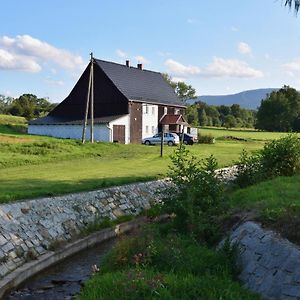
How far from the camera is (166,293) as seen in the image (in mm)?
7930

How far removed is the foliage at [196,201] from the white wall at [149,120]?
4335cm

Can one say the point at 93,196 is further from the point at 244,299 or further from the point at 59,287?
the point at 244,299

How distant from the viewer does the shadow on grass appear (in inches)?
582

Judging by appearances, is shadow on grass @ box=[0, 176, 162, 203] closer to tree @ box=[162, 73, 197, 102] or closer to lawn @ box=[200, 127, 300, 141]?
lawn @ box=[200, 127, 300, 141]

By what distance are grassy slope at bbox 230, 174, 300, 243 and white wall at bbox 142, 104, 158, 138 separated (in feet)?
129

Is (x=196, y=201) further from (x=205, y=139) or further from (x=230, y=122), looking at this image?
(x=230, y=122)

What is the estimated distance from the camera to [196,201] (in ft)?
40.8

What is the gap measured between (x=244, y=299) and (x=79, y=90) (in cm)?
5351

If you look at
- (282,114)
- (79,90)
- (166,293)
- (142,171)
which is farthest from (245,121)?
(166,293)

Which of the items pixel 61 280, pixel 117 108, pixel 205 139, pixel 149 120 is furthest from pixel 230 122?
pixel 61 280

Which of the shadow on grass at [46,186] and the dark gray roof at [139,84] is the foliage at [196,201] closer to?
the shadow on grass at [46,186]

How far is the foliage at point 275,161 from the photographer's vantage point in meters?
20.2

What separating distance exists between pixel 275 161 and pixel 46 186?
10.0 metres

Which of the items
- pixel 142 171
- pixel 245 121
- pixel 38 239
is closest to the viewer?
pixel 38 239
